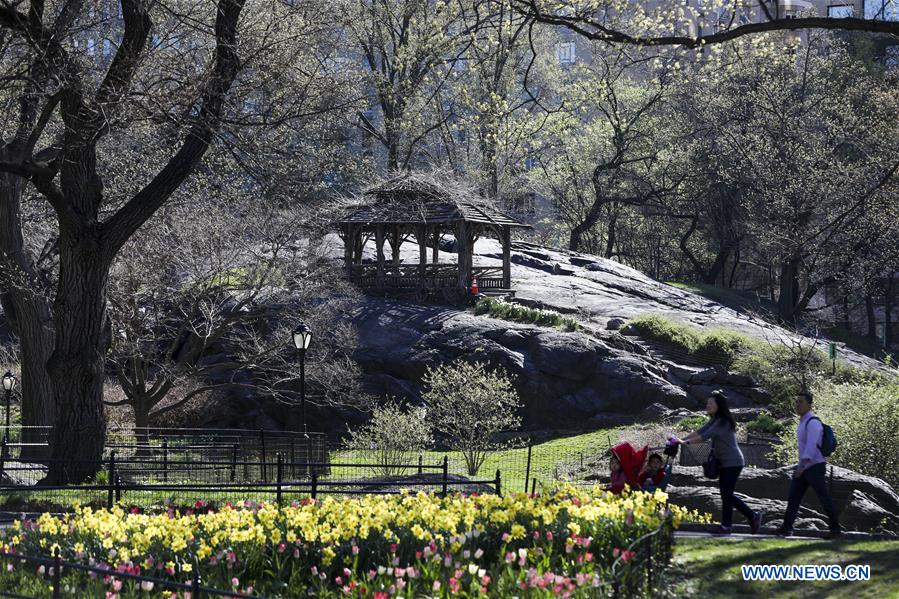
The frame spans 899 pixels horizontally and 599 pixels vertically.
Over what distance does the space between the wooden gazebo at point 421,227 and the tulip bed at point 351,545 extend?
26224 millimetres

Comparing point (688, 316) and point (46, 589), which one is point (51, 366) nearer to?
point (46, 589)

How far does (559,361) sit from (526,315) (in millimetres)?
2725

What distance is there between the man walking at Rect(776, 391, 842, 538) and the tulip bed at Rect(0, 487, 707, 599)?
81.5 inches

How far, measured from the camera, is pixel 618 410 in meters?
31.7

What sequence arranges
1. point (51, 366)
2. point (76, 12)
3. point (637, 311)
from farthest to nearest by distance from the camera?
point (637, 311)
point (51, 366)
point (76, 12)

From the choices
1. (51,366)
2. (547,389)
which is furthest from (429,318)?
(51,366)

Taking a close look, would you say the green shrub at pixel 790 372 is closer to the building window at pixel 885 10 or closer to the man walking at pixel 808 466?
the building window at pixel 885 10

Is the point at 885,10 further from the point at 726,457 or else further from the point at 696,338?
the point at 726,457

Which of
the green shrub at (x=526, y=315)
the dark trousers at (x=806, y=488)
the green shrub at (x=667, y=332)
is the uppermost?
the green shrub at (x=526, y=315)

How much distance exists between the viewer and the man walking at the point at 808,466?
1057 cm

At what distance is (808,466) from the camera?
34.7ft

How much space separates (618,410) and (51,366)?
19160mm

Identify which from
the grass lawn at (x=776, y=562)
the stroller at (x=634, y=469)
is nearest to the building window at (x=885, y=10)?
the stroller at (x=634, y=469)

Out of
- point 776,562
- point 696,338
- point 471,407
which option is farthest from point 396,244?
point 776,562
